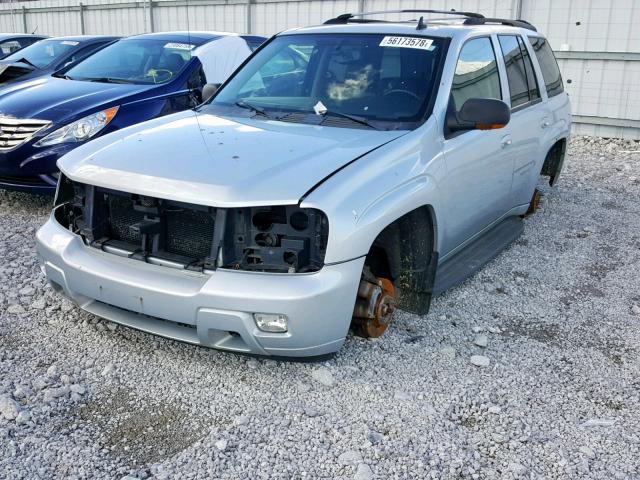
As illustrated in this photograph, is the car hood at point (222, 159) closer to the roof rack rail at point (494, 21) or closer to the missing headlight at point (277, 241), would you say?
the missing headlight at point (277, 241)

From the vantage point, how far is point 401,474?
8.73ft

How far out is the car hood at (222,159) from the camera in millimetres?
2992

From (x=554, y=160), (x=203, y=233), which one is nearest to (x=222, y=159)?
(x=203, y=233)

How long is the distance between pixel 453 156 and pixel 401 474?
1975 millimetres

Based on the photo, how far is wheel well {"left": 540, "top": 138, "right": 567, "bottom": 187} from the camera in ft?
20.4

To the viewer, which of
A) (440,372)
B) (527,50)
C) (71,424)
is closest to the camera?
(71,424)

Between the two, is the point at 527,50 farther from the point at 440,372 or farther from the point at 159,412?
the point at 159,412

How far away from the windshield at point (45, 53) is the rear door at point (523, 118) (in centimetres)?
644

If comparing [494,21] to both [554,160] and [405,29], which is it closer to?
[405,29]

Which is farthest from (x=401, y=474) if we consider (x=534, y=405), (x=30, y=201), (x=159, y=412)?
(x=30, y=201)

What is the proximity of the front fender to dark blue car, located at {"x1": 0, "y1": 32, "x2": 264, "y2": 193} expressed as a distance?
8.46 ft

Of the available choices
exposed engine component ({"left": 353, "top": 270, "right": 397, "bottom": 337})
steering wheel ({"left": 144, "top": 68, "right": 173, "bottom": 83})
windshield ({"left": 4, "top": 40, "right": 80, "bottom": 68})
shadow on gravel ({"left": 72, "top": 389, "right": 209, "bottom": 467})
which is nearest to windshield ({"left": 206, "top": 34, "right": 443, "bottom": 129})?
exposed engine component ({"left": 353, "top": 270, "right": 397, "bottom": 337})

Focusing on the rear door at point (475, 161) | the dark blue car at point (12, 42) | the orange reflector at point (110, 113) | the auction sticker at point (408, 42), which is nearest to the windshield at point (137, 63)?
the orange reflector at point (110, 113)

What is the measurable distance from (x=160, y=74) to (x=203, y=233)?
4064 millimetres
